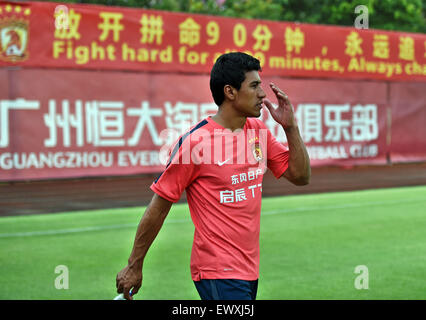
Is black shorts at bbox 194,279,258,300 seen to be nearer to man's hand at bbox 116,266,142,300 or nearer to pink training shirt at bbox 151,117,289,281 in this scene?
pink training shirt at bbox 151,117,289,281

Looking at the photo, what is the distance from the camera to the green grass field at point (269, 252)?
252 inches

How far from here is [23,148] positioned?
14.3m

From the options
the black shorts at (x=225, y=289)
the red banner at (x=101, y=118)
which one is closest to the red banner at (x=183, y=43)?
the red banner at (x=101, y=118)

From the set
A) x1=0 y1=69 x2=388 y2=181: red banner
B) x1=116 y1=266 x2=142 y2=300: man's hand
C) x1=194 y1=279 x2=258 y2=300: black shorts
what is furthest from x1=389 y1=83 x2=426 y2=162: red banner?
x1=116 y1=266 x2=142 y2=300: man's hand

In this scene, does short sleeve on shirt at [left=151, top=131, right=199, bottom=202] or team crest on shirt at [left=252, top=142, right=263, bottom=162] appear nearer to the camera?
short sleeve on shirt at [left=151, top=131, right=199, bottom=202]

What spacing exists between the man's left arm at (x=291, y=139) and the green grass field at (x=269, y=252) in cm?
262

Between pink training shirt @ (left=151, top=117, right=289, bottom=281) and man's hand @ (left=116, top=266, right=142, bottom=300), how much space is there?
0.95 feet

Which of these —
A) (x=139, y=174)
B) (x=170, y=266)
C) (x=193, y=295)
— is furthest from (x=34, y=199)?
(x=193, y=295)

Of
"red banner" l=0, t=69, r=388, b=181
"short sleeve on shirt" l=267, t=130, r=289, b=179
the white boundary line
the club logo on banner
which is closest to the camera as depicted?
"short sleeve on shirt" l=267, t=130, r=289, b=179

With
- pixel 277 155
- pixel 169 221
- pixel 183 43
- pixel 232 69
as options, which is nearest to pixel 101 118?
pixel 183 43

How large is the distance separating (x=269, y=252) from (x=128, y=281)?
494 cm

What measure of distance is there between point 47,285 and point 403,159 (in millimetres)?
14948

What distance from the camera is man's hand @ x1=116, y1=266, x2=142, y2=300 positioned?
11.0 feet

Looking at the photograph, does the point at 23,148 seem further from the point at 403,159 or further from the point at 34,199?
the point at 403,159
